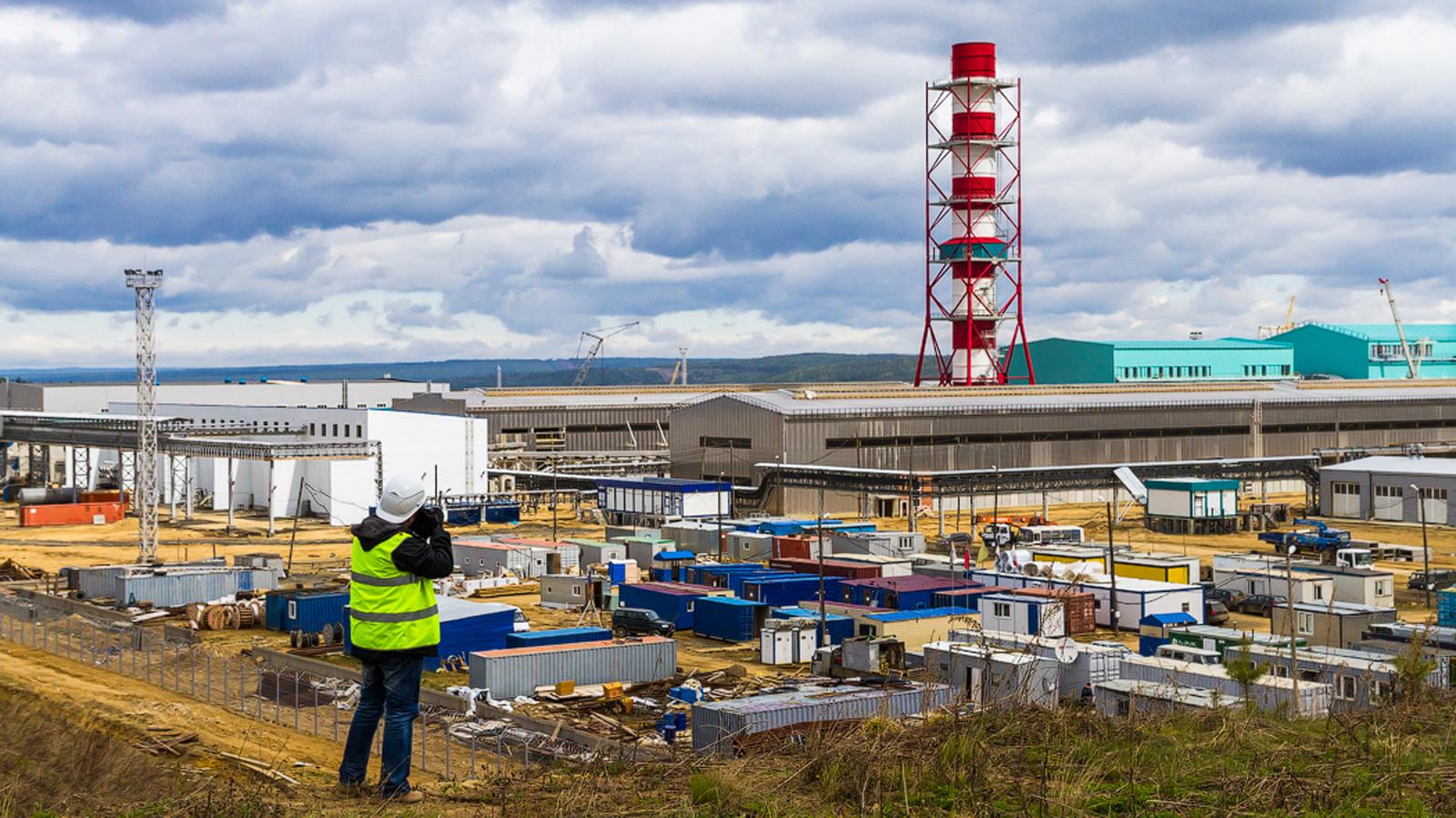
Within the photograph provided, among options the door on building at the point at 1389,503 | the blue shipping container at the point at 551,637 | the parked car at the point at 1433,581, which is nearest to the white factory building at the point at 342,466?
the blue shipping container at the point at 551,637

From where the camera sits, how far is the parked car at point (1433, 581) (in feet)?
139

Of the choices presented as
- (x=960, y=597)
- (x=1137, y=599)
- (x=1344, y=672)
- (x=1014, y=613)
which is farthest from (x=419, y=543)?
(x=1137, y=599)

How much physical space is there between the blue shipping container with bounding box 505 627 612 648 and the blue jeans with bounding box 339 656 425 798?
19328mm

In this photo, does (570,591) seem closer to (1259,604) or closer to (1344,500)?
(1259,604)

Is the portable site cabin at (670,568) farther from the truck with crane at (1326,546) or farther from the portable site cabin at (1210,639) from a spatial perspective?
the truck with crane at (1326,546)

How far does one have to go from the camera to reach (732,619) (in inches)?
1431

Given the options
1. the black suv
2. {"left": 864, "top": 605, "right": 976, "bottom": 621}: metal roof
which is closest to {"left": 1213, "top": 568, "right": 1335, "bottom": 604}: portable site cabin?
{"left": 864, "top": 605, "right": 976, "bottom": 621}: metal roof

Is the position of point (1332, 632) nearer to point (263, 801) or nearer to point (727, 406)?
point (263, 801)

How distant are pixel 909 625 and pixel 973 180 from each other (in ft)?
208

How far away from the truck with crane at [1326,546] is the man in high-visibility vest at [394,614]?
4100 cm

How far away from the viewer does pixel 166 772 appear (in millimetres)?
14773

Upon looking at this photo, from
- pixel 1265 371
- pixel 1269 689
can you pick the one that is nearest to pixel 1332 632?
pixel 1269 689

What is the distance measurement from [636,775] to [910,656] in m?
21.2

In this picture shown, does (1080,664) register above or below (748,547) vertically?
below
